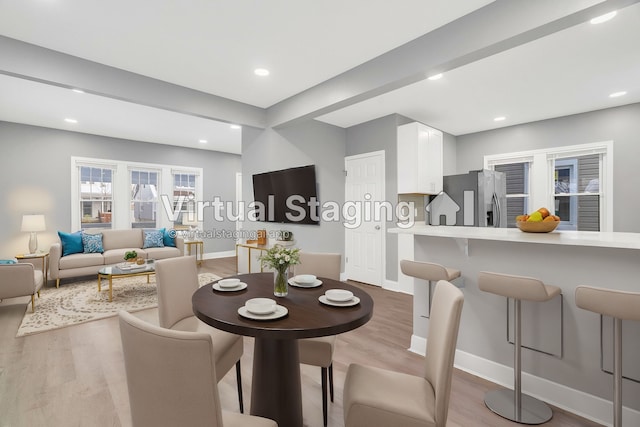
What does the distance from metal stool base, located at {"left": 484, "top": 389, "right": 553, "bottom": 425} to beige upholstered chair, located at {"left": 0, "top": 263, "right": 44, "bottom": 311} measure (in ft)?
15.5

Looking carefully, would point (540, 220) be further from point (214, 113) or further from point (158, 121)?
point (158, 121)

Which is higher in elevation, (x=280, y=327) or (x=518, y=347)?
(x=280, y=327)

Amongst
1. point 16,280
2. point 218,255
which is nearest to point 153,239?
point 218,255

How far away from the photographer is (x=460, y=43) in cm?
231

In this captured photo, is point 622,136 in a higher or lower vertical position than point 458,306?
higher

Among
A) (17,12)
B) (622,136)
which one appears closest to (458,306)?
(17,12)

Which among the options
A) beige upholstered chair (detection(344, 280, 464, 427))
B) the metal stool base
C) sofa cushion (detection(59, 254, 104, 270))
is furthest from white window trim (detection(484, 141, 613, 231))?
sofa cushion (detection(59, 254, 104, 270))

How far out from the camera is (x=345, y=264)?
5328mm

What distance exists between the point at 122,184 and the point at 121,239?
4.12 ft

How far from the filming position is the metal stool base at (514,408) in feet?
5.98

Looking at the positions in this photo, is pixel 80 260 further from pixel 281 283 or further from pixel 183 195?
pixel 281 283

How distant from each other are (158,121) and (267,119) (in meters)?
2.01

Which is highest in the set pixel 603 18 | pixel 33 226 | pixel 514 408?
pixel 603 18

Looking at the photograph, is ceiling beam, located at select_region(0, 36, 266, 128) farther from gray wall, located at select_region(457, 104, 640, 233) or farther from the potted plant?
gray wall, located at select_region(457, 104, 640, 233)
